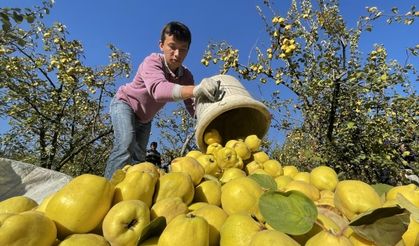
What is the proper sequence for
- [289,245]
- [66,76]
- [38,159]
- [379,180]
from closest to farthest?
[289,245]
[379,180]
[66,76]
[38,159]

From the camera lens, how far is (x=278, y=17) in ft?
17.5

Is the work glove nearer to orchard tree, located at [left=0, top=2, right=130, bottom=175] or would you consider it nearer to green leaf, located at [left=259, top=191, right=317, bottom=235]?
green leaf, located at [left=259, top=191, right=317, bottom=235]

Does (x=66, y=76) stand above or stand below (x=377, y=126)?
above

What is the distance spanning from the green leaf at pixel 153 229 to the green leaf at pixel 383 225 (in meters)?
0.56

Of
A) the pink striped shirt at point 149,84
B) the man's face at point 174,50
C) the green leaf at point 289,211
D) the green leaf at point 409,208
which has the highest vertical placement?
the man's face at point 174,50

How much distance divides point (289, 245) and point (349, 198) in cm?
43

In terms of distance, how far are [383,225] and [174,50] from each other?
2.53 metres

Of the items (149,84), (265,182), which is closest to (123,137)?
(149,84)

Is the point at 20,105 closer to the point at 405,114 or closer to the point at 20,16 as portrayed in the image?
the point at 20,16

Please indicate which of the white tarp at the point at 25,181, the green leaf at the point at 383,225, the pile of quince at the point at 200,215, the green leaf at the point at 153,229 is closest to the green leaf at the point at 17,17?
the white tarp at the point at 25,181

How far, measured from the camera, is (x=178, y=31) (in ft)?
10.2

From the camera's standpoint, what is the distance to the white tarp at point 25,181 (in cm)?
212

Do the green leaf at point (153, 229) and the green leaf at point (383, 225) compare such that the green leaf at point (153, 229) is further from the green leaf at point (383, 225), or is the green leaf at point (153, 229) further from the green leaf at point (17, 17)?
the green leaf at point (17, 17)

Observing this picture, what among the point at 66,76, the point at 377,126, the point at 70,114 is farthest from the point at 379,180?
the point at 70,114
